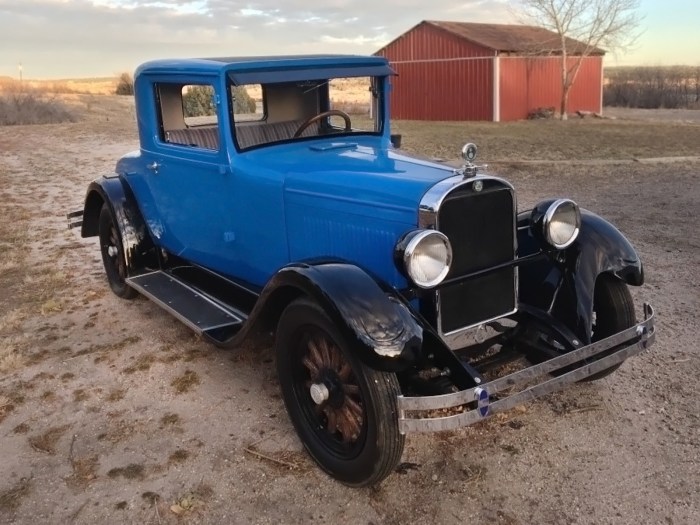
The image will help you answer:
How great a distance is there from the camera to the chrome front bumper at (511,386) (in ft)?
8.52

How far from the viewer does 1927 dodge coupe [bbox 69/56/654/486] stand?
2.76m

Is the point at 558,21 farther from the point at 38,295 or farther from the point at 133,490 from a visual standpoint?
the point at 133,490

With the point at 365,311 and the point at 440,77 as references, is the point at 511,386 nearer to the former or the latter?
the point at 365,311

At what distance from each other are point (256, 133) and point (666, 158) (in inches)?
406

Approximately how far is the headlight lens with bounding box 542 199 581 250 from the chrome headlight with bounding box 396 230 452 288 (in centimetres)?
75

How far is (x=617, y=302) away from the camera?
137 inches

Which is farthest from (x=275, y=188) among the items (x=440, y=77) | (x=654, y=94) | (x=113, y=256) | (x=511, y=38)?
(x=654, y=94)

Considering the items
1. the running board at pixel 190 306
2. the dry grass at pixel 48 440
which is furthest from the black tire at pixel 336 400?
the dry grass at pixel 48 440

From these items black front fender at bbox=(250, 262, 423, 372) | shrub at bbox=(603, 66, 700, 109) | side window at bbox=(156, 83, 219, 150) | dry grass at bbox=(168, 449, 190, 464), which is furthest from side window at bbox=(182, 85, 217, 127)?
shrub at bbox=(603, 66, 700, 109)

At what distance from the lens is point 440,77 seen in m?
24.8

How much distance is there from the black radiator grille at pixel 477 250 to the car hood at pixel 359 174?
0.61 feet

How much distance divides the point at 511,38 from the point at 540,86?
2468 mm

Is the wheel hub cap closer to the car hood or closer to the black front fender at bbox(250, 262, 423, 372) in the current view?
the black front fender at bbox(250, 262, 423, 372)

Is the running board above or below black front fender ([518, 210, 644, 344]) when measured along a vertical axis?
below
